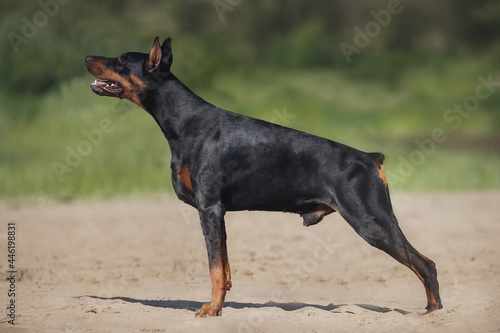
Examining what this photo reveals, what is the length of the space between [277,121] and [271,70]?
2.31m

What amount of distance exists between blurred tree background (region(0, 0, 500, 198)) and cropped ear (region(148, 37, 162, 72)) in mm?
8998

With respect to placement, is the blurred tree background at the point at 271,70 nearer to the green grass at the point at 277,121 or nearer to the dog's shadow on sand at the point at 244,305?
the green grass at the point at 277,121

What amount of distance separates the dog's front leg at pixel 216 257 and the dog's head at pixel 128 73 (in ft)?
4.16

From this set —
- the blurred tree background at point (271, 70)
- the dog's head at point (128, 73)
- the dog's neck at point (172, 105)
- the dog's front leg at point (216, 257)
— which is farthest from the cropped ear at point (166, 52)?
the blurred tree background at point (271, 70)

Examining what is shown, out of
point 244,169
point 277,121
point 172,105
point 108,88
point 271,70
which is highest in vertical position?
point 271,70

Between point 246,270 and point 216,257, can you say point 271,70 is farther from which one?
point 216,257

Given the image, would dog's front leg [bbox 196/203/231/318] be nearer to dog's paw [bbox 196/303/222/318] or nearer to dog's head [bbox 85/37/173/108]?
dog's paw [bbox 196/303/222/318]

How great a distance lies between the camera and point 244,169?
22.6 feet

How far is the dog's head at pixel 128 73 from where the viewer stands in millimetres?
7008

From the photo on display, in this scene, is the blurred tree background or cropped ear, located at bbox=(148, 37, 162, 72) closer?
cropped ear, located at bbox=(148, 37, 162, 72)

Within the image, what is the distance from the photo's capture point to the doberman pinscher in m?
6.70

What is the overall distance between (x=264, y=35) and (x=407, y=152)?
4.97m

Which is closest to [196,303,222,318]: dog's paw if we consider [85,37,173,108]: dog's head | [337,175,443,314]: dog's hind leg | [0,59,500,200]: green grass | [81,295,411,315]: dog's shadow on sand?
[81,295,411,315]: dog's shadow on sand

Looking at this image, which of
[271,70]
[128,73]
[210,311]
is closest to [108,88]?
[128,73]
